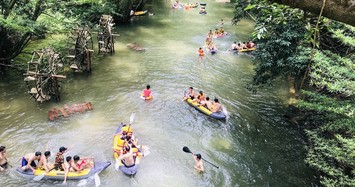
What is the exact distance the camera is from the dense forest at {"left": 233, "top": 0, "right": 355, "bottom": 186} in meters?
9.41

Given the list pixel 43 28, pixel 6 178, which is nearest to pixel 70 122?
pixel 6 178

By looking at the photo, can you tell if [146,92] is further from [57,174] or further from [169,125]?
[57,174]

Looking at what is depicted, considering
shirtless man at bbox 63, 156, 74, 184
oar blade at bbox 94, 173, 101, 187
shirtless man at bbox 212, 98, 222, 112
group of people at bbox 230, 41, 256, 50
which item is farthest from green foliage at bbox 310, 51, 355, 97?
group of people at bbox 230, 41, 256, 50

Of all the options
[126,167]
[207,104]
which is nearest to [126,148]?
[126,167]

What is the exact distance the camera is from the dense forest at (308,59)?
895 centimetres

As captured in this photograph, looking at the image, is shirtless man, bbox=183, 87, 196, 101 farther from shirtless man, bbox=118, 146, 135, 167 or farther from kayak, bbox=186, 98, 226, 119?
shirtless man, bbox=118, 146, 135, 167

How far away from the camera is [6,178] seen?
A: 35.6ft

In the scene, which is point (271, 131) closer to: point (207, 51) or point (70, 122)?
point (70, 122)

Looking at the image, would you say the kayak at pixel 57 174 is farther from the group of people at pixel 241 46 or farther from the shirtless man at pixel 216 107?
the group of people at pixel 241 46

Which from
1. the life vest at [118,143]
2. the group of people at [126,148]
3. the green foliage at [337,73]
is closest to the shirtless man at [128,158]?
the group of people at [126,148]

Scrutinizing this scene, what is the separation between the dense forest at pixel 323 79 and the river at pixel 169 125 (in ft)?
5.35

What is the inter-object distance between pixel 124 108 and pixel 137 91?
2227 mm

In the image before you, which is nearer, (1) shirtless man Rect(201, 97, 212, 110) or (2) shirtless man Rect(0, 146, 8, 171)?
(2) shirtless man Rect(0, 146, 8, 171)

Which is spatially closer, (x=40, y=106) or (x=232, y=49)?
(x=40, y=106)
